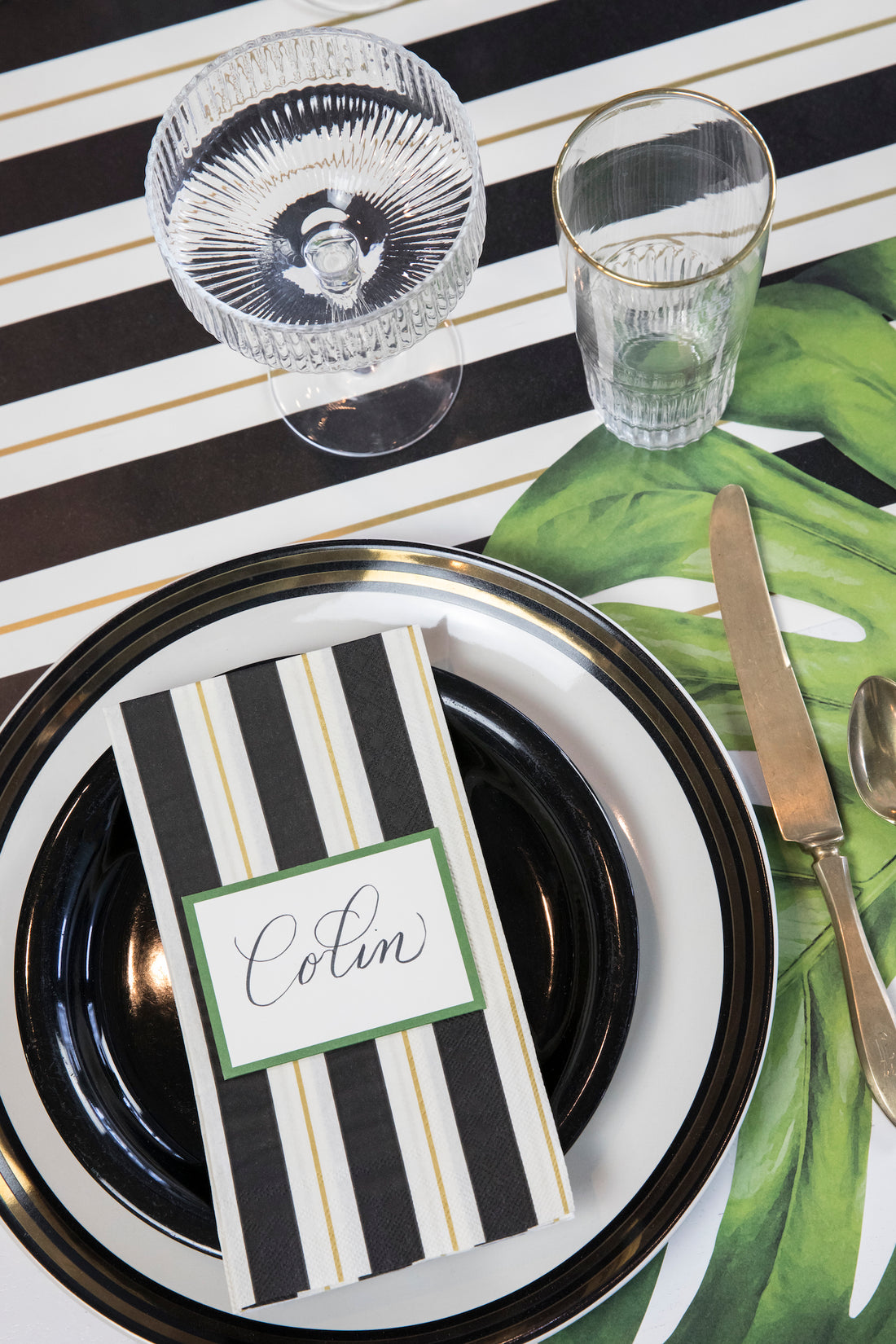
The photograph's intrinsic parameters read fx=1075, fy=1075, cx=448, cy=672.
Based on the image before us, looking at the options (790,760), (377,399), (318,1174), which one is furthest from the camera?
(377,399)

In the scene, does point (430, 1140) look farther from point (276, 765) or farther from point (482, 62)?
point (482, 62)

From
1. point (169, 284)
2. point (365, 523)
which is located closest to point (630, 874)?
point (365, 523)

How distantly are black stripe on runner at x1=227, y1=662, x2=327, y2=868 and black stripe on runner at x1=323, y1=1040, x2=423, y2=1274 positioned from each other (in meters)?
0.12

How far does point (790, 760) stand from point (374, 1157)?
1.14 ft

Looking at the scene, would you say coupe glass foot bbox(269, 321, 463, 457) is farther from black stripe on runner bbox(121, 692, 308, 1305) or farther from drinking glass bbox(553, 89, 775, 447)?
black stripe on runner bbox(121, 692, 308, 1305)

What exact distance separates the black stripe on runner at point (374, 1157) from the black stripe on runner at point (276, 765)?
117 millimetres

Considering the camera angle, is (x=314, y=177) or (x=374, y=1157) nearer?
(x=374, y=1157)

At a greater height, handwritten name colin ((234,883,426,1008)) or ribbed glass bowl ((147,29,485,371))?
ribbed glass bowl ((147,29,485,371))

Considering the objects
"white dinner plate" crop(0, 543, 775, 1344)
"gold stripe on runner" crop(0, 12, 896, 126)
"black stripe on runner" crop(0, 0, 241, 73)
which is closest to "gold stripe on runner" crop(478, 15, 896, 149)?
"gold stripe on runner" crop(0, 12, 896, 126)

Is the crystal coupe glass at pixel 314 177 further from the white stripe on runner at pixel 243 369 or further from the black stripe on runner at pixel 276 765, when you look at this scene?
the black stripe on runner at pixel 276 765

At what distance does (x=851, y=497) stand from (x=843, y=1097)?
40 centimetres

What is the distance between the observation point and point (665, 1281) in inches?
25.4

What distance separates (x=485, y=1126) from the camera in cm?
59

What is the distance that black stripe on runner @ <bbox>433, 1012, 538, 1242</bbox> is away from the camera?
1.89 feet
